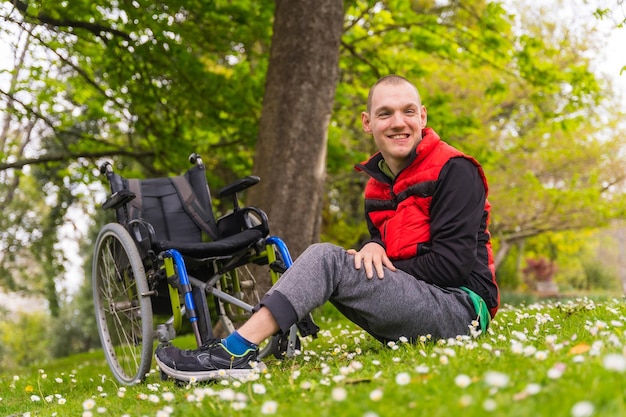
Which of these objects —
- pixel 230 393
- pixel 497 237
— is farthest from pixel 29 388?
pixel 497 237

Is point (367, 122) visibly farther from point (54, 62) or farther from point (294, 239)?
point (54, 62)

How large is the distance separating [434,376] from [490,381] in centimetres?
38

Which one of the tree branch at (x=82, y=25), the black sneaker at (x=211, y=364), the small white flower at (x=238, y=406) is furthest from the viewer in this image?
the tree branch at (x=82, y=25)

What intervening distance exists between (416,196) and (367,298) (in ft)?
1.95

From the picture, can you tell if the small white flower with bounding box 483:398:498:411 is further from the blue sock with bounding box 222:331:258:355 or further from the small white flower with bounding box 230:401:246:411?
the blue sock with bounding box 222:331:258:355

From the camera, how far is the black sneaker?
273 cm

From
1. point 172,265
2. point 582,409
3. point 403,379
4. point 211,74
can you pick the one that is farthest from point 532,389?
point 211,74

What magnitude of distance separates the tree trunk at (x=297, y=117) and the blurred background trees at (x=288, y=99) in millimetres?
15

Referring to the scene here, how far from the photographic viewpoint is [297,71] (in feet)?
20.7

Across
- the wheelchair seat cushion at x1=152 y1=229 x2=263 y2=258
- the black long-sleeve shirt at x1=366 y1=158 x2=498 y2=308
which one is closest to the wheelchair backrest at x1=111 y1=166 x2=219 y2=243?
the wheelchair seat cushion at x1=152 y1=229 x2=263 y2=258

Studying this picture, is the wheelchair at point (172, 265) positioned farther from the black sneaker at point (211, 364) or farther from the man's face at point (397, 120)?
the man's face at point (397, 120)

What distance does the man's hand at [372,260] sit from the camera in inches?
112

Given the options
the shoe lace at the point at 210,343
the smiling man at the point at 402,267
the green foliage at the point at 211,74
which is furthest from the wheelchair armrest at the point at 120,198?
the green foliage at the point at 211,74

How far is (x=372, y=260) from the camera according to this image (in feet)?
9.62
